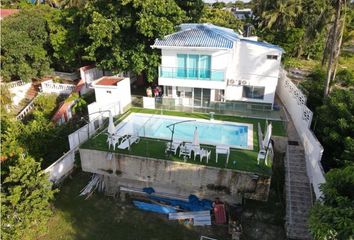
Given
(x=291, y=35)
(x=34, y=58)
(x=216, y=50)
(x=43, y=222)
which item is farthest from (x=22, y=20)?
(x=291, y=35)

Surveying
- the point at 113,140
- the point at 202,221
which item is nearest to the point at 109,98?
the point at 113,140

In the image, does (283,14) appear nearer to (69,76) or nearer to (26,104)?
(69,76)

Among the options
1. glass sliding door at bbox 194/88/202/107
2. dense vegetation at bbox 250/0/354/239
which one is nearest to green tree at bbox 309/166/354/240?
dense vegetation at bbox 250/0/354/239

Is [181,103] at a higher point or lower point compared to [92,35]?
lower

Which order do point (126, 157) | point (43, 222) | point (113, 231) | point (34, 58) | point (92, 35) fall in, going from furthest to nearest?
point (34, 58) < point (92, 35) < point (126, 157) < point (113, 231) < point (43, 222)

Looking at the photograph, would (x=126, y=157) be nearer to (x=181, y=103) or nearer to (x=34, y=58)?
(x=181, y=103)

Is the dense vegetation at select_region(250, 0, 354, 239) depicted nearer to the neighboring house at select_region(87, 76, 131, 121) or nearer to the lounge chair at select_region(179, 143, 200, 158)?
the lounge chair at select_region(179, 143, 200, 158)

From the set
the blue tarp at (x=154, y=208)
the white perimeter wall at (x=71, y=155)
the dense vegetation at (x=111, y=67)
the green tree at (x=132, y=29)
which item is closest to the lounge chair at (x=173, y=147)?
the blue tarp at (x=154, y=208)
